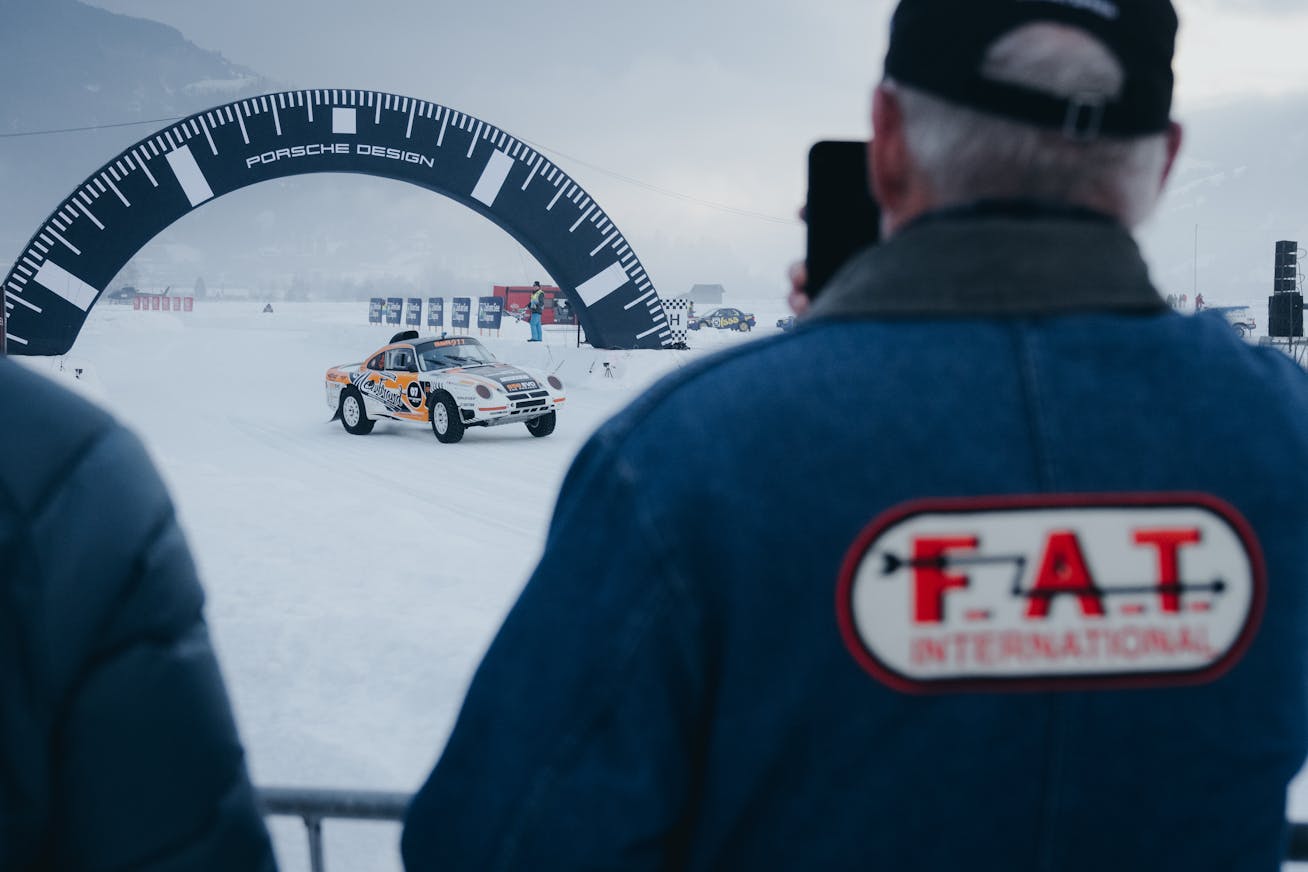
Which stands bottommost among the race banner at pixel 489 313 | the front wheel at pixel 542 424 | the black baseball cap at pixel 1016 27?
the front wheel at pixel 542 424

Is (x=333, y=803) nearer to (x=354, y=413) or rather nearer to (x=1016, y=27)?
(x=1016, y=27)

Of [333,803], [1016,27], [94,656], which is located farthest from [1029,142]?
[333,803]

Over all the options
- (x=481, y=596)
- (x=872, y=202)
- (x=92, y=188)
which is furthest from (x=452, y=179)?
(x=872, y=202)

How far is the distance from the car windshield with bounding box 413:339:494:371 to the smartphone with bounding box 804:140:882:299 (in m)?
11.8

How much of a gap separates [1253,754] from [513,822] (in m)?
0.74

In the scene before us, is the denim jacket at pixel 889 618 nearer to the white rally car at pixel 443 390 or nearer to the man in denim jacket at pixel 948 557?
the man in denim jacket at pixel 948 557

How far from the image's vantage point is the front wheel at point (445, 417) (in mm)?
12406

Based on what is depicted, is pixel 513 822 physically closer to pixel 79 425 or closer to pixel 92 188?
pixel 79 425

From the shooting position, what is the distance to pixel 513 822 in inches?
41.6

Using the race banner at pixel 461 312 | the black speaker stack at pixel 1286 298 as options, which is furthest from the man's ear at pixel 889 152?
the race banner at pixel 461 312

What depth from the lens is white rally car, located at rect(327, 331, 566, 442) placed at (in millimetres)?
12328

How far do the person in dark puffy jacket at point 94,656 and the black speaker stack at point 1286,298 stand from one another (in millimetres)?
28333

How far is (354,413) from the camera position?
13.7m

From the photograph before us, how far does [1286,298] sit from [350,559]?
24937 mm
